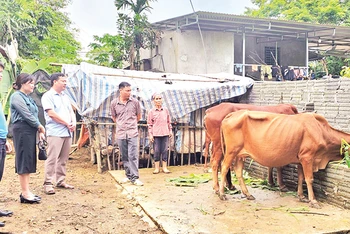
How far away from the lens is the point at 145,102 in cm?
750

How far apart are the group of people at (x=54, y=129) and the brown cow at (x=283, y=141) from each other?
1739 mm

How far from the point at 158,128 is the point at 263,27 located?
24.9 ft

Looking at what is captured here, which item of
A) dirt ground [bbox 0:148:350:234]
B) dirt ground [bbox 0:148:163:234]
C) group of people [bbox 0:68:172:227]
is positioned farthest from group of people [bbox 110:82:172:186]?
dirt ground [bbox 0:148:163:234]

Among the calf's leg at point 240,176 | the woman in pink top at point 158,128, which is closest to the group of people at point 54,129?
the woman in pink top at point 158,128

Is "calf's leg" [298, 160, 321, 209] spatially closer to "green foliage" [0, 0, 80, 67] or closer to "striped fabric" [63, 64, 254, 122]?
"striped fabric" [63, 64, 254, 122]

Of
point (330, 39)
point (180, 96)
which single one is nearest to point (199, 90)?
point (180, 96)

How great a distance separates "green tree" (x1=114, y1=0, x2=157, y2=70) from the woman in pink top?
711 centimetres

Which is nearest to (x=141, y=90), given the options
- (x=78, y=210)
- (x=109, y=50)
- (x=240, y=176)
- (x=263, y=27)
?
(x=240, y=176)

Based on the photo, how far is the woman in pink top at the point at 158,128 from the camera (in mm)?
7066

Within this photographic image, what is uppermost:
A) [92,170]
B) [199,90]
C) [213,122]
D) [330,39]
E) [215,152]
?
[330,39]

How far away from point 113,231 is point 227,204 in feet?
5.35

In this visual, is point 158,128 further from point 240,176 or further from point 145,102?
Result: point 240,176

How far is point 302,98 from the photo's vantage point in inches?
274

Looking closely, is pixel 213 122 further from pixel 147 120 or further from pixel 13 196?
pixel 13 196
